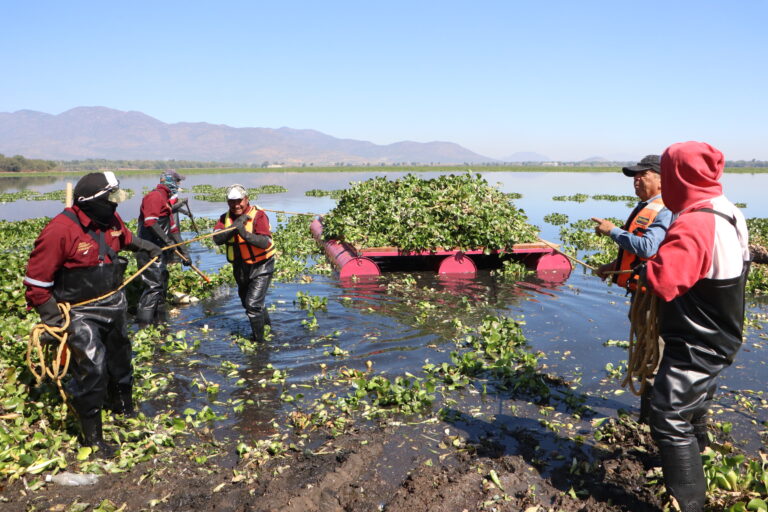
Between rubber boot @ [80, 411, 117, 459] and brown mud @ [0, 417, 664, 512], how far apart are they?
35cm

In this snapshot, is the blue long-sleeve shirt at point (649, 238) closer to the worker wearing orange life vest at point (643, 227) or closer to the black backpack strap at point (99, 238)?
the worker wearing orange life vest at point (643, 227)

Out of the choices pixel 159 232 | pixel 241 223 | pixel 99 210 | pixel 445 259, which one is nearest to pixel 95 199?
pixel 99 210

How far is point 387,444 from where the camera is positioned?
218 inches

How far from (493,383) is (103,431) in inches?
186

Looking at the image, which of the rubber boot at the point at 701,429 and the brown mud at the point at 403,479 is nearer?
the brown mud at the point at 403,479

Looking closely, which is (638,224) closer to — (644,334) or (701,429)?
(644,334)

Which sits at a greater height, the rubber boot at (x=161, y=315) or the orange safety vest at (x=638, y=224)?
the orange safety vest at (x=638, y=224)

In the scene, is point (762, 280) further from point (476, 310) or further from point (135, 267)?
point (135, 267)

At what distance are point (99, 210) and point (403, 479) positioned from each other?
3.98 m

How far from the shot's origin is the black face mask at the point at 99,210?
16.9 ft

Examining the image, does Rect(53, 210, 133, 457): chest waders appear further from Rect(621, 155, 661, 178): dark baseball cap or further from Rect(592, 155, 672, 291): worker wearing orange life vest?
Rect(621, 155, 661, 178): dark baseball cap

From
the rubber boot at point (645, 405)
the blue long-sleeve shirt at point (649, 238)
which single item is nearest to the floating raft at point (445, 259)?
the rubber boot at point (645, 405)

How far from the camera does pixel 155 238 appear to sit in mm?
9883

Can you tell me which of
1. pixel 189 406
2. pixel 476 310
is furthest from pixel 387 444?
pixel 476 310
